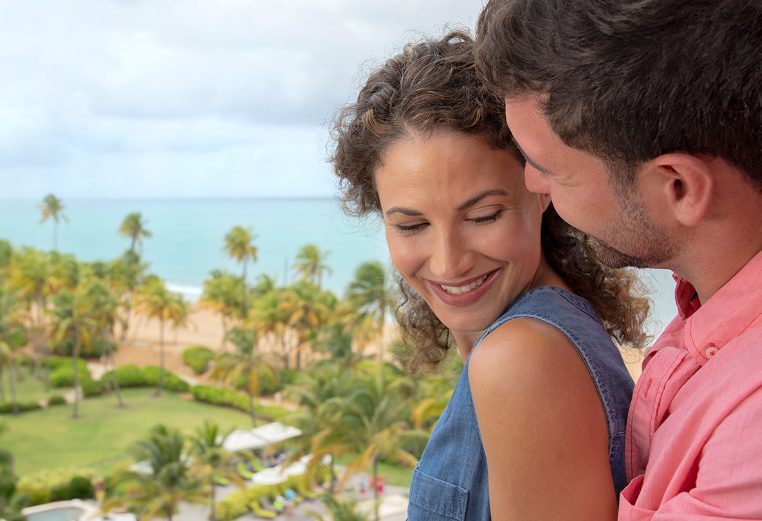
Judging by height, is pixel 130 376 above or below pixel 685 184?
below

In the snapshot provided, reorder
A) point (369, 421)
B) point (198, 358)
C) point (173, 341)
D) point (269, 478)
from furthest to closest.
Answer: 1. point (173, 341)
2. point (198, 358)
3. point (269, 478)
4. point (369, 421)

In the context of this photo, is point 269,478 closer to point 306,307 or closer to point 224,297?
point 306,307

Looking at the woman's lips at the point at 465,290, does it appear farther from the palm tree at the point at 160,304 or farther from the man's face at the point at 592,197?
the palm tree at the point at 160,304

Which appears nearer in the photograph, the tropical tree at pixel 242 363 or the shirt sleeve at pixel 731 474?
the shirt sleeve at pixel 731 474

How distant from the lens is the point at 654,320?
6.91ft

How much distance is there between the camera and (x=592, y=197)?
41.4 inches

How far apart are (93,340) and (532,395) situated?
37.6 m

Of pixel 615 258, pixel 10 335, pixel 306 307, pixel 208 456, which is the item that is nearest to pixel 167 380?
pixel 10 335

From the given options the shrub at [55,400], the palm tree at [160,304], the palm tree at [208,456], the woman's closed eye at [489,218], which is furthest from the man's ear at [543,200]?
the shrub at [55,400]

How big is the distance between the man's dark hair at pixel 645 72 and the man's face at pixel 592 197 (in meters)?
0.03

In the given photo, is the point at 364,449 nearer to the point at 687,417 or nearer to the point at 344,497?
the point at 344,497

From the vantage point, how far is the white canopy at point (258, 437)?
25031mm

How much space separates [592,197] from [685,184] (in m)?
0.13

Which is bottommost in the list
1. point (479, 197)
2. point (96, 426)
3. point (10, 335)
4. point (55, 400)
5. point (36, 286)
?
point (96, 426)
